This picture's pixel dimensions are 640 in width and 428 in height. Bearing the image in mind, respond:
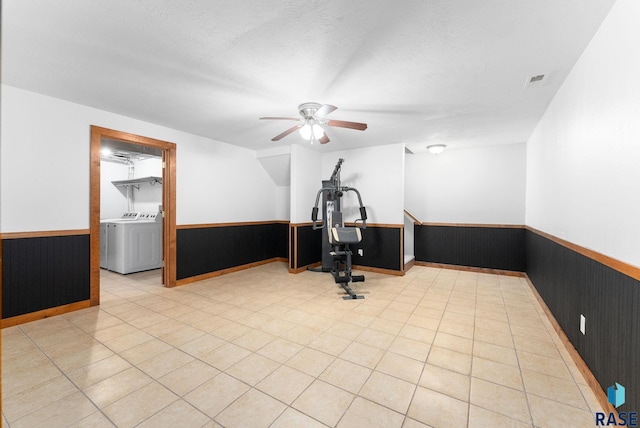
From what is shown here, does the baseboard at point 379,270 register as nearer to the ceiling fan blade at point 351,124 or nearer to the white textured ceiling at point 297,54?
the white textured ceiling at point 297,54

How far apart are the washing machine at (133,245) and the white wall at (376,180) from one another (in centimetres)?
370

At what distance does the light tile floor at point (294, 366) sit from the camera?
2.00 metres

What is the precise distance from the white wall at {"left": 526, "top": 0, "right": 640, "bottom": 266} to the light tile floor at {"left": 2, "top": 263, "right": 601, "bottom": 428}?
1.12 meters

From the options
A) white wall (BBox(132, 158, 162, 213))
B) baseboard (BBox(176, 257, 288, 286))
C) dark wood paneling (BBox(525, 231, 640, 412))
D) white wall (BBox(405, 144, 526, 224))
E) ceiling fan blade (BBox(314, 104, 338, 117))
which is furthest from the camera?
white wall (BBox(132, 158, 162, 213))

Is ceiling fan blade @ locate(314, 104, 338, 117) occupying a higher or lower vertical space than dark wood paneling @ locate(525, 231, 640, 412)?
higher

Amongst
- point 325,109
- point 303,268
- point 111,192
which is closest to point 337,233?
point 303,268

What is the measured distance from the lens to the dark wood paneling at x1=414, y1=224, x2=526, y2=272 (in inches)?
214

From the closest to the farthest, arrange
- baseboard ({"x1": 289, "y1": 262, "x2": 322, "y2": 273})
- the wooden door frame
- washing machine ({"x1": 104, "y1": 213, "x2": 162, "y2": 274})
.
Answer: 1. the wooden door frame
2. washing machine ({"x1": 104, "y1": 213, "x2": 162, "y2": 274})
3. baseboard ({"x1": 289, "y1": 262, "x2": 322, "y2": 273})

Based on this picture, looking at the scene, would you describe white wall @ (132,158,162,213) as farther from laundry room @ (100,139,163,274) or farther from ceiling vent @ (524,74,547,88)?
ceiling vent @ (524,74,547,88)

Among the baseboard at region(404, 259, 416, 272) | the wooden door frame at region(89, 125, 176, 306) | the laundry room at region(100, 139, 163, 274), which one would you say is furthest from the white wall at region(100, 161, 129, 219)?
the baseboard at region(404, 259, 416, 272)

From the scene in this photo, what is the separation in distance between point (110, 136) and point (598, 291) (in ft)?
17.3

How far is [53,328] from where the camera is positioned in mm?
3127

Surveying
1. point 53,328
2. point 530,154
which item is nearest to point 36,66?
point 53,328

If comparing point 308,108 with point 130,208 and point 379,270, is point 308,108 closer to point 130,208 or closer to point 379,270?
point 379,270
